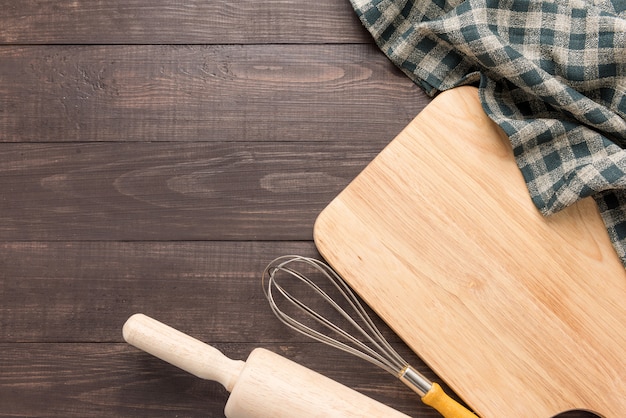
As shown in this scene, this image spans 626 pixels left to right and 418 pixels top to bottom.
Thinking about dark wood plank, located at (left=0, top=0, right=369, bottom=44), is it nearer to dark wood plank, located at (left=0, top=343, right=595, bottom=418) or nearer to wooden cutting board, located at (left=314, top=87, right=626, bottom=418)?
wooden cutting board, located at (left=314, top=87, right=626, bottom=418)

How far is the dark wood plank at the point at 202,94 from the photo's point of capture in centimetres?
71

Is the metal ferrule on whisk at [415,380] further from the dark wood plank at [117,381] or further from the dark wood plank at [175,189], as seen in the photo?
the dark wood plank at [175,189]

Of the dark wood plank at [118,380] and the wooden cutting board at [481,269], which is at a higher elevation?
the wooden cutting board at [481,269]

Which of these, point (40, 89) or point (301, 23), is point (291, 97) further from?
point (40, 89)

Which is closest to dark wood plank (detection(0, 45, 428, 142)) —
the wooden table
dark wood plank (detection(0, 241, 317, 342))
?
the wooden table

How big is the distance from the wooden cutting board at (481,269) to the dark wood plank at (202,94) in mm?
74

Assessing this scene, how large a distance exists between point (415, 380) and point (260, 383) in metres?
0.15

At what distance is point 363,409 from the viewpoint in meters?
0.59

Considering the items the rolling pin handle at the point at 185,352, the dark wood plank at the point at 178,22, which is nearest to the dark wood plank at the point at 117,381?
the rolling pin handle at the point at 185,352

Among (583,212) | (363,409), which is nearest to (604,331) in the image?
(583,212)

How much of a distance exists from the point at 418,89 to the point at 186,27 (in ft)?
0.89

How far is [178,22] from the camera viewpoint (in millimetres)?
723

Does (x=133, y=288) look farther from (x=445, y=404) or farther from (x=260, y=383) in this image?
(x=445, y=404)

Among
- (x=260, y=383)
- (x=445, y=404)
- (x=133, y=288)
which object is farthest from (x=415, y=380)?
(x=133, y=288)
